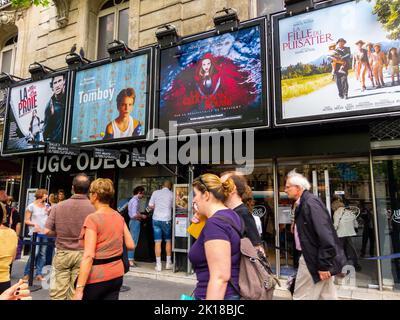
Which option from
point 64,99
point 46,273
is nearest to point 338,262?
point 46,273

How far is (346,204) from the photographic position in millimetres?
6777

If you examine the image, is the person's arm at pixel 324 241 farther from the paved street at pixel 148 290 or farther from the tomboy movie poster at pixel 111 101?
the tomboy movie poster at pixel 111 101

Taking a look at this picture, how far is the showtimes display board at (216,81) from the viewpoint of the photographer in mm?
6777

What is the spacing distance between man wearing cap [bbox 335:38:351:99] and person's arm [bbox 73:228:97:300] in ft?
16.4

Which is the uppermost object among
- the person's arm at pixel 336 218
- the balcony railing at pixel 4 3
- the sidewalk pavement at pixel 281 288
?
the balcony railing at pixel 4 3

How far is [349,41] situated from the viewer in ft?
19.7

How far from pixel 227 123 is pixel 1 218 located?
183 inches

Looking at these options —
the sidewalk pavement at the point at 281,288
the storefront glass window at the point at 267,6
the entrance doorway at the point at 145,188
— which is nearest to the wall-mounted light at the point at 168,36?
the storefront glass window at the point at 267,6

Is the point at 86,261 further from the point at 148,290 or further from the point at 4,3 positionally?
the point at 4,3

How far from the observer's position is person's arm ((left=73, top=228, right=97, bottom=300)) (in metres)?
2.97

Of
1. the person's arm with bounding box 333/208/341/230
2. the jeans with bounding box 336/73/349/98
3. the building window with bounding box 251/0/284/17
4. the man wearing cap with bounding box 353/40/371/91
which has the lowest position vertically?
the person's arm with bounding box 333/208/341/230

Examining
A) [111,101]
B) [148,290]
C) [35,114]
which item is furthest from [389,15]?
[35,114]

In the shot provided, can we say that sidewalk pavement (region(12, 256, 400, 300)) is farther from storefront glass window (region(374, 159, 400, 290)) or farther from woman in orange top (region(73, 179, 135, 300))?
woman in orange top (region(73, 179, 135, 300))

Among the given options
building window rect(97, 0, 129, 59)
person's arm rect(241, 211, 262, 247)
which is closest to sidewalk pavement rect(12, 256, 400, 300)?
person's arm rect(241, 211, 262, 247)
